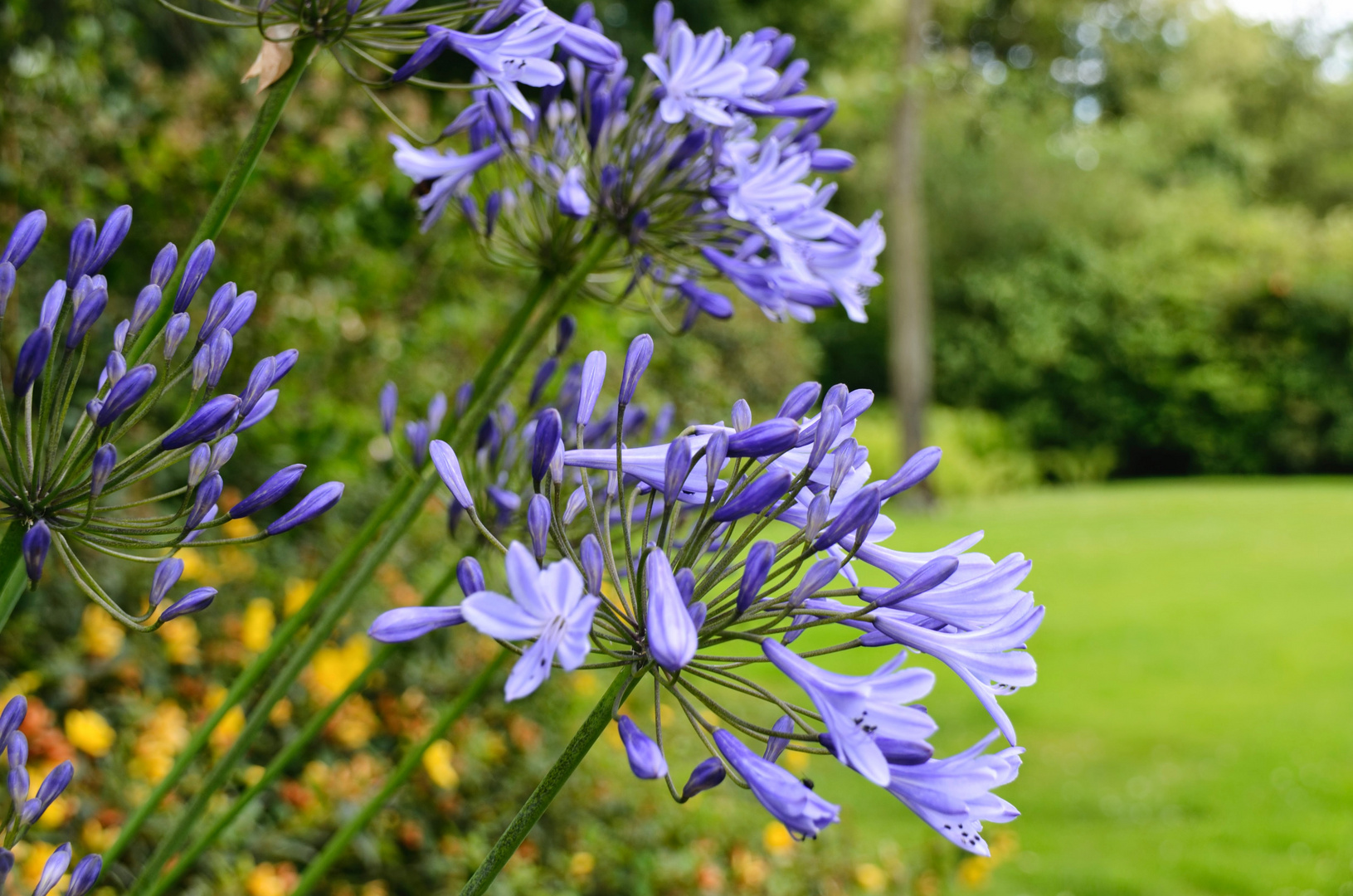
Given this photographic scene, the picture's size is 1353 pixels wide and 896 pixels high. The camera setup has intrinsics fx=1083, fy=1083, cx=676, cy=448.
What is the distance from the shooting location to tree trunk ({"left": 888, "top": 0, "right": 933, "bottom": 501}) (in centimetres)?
1484

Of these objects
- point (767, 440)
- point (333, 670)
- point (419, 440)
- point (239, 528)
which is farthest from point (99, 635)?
point (767, 440)

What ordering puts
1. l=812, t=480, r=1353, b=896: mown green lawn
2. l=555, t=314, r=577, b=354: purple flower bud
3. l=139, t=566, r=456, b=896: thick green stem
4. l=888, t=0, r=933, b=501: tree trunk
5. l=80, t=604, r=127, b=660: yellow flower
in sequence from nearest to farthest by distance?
l=139, t=566, r=456, b=896: thick green stem, l=555, t=314, r=577, b=354: purple flower bud, l=80, t=604, r=127, b=660: yellow flower, l=812, t=480, r=1353, b=896: mown green lawn, l=888, t=0, r=933, b=501: tree trunk

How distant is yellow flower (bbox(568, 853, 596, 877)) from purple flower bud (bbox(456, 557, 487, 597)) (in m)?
2.94

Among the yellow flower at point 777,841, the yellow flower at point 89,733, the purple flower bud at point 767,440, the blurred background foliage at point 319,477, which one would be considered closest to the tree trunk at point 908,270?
the blurred background foliage at point 319,477

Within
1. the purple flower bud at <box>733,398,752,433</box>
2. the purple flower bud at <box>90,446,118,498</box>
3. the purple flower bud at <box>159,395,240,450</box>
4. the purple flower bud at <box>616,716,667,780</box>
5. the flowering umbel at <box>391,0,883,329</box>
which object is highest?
the flowering umbel at <box>391,0,883,329</box>

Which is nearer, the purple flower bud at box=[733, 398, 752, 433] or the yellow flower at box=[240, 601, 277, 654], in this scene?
the purple flower bud at box=[733, 398, 752, 433]

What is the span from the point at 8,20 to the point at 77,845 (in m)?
2.63

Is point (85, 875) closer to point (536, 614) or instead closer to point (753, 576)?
point (536, 614)

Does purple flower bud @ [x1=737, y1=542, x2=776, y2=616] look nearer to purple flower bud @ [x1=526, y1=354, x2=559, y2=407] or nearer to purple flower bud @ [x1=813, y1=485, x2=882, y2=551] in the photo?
purple flower bud @ [x1=813, y1=485, x2=882, y2=551]

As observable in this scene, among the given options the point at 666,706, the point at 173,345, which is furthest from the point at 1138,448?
the point at 173,345

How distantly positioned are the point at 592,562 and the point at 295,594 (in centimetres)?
289

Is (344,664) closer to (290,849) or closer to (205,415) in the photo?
(290,849)

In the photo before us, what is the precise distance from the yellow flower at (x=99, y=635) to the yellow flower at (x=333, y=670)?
0.59 meters

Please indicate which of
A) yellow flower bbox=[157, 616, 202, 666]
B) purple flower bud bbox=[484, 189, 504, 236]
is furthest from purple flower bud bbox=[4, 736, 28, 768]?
yellow flower bbox=[157, 616, 202, 666]
